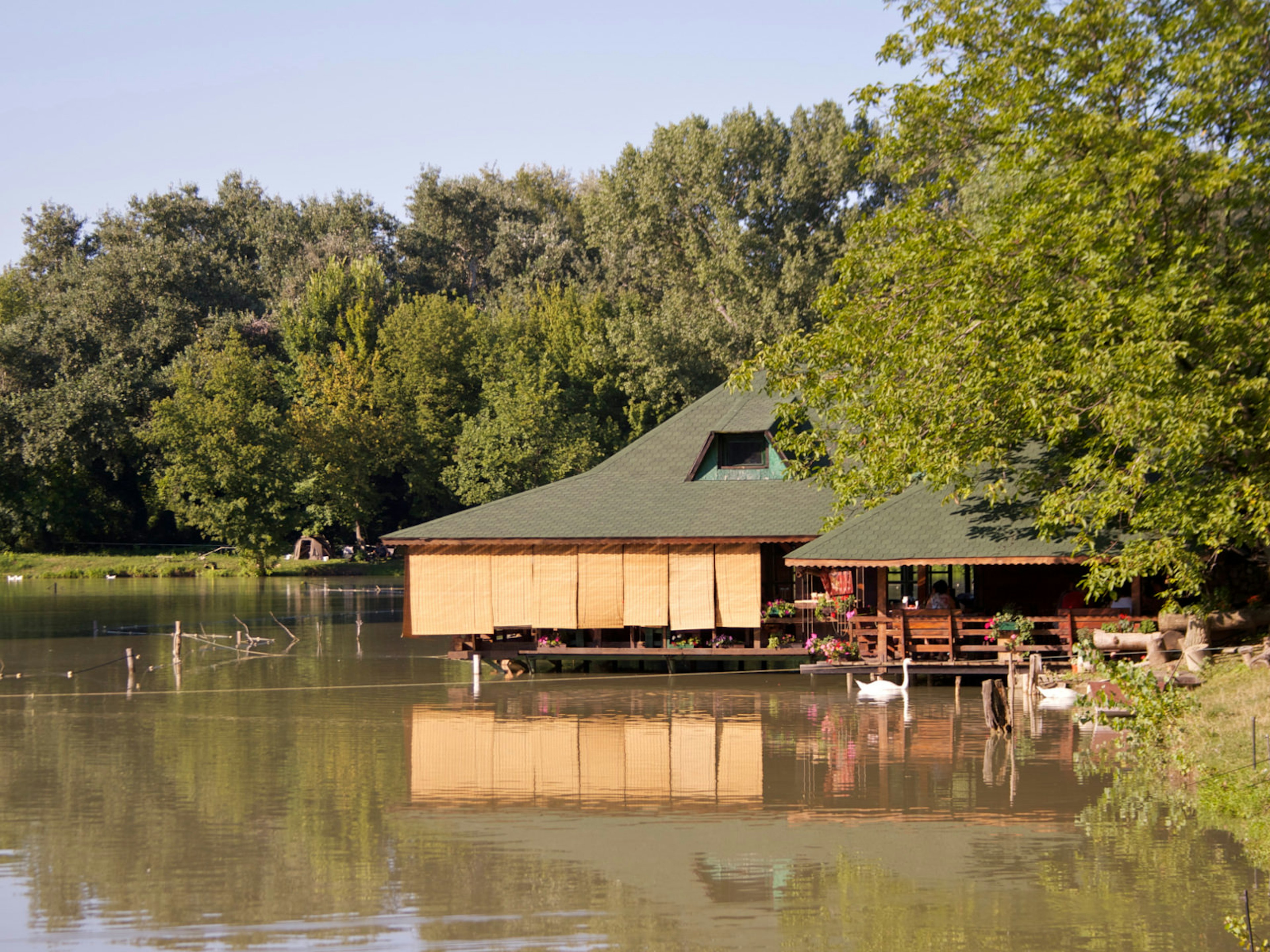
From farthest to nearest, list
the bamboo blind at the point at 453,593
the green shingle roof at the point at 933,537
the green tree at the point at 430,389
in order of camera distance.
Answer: the green tree at the point at 430,389, the bamboo blind at the point at 453,593, the green shingle roof at the point at 933,537

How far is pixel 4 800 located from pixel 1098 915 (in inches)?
572

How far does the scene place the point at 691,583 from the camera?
33344 millimetres

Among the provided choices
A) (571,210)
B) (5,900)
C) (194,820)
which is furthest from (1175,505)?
(571,210)

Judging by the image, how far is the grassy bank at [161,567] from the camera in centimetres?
8225

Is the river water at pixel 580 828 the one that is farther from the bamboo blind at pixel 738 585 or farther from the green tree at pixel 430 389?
the green tree at pixel 430 389

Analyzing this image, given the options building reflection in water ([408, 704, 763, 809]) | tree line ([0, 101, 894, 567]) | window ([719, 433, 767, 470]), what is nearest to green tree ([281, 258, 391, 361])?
tree line ([0, 101, 894, 567])

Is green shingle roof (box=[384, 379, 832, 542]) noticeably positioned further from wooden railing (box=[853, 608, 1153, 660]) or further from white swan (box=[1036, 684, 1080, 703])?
white swan (box=[1036, 684, 1080, 703])

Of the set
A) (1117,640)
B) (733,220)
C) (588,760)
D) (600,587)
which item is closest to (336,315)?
(733,220)

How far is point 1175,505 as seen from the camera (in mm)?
23266

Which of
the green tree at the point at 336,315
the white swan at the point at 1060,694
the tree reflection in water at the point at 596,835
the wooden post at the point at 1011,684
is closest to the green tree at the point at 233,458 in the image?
the green tree at the point at 336,315

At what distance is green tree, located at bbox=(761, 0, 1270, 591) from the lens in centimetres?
2259

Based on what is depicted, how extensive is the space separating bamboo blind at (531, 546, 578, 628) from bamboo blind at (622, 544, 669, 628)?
4.05 feet

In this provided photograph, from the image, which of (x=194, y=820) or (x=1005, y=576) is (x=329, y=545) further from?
(x=194, y=820)

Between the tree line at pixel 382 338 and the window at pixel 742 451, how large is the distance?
31543 mm
